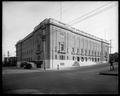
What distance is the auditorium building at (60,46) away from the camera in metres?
31.1

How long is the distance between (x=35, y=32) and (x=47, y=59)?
13140 mm

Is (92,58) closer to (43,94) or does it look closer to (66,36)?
(66,36)

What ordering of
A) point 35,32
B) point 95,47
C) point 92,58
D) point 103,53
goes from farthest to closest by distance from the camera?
point 103,53 < point 95,47 < point 92,58 < point 35,32

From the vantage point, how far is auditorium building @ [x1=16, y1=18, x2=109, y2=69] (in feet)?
102

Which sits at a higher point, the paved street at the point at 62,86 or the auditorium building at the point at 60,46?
the auditorium building at the point at 60,46

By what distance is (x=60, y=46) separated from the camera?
111ft

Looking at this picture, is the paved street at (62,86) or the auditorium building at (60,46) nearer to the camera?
the paved street at (62,86)

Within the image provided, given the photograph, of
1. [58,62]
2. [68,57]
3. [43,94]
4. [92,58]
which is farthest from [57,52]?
[43,94]

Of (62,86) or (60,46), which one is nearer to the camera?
Answer: (62,86)

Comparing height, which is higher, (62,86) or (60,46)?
(60,46)

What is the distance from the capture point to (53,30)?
3231 cm

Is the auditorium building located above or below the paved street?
above

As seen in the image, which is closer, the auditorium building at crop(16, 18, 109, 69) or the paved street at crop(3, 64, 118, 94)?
the paved street at crop(3, 64, 118, 94)

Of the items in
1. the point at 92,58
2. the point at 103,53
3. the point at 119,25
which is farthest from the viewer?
the point at 103,53
